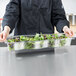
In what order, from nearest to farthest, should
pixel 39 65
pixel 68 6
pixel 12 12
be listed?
pixel 39 65 < pixel 12 12 < pixel 68 6

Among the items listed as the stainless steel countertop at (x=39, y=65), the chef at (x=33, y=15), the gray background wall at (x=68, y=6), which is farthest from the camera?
the gray background wall at (x=68, y=6)

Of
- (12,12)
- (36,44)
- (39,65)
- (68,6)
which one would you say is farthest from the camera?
(68,6)

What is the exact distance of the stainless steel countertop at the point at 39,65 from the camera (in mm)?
505

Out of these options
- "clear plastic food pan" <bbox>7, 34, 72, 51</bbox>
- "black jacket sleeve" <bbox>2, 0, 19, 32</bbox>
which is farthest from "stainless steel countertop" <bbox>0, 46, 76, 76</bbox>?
"black jacket sleeve" <bbox>2, 0, 19, 32</bbox>

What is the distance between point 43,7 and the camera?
135cm

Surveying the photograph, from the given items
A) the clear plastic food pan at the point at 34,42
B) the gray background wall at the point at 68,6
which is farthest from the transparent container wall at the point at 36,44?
the gray background wall at the point at 68,6

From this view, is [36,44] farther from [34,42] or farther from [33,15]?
[33,15]

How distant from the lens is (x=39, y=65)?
58 cm

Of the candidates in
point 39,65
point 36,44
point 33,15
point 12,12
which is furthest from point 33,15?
point 39,65

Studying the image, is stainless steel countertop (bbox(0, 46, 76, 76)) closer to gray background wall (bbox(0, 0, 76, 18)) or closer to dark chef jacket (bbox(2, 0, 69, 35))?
dark chef jacket (bbox(2, 0, 69, 35))

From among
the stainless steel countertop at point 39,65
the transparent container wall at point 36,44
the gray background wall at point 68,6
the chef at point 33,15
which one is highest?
the gray background wall at point 68,6

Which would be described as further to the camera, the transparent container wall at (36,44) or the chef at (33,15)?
the chef at (33,15)

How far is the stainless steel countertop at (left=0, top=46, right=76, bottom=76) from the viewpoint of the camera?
1.66ft

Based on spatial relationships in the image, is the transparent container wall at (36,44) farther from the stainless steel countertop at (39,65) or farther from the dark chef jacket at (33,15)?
the dark chef jacket at (33,15)
